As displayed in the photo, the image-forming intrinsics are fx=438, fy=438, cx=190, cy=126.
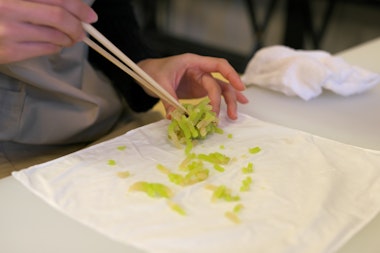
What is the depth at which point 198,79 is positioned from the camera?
2.27 ft

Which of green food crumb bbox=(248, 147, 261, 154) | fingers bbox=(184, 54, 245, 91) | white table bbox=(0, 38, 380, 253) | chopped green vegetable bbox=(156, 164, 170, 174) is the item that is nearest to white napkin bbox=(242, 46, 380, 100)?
white table bbox=(0, 38, 380, 253)

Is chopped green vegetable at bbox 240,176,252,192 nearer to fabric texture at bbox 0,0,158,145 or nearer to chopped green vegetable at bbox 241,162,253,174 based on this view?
chopped green vegetable at bbox 241,162,253,174

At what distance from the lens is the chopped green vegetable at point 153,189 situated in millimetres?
448

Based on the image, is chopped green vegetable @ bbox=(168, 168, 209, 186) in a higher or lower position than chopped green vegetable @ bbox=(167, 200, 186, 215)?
lower

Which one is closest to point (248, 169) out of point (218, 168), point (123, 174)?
point (218, 168)

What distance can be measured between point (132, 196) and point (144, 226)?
0.17 feet

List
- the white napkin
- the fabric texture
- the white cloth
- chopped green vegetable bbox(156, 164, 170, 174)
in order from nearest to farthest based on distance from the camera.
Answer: the white cloth
chopped green vegetable bbox(156, 164, 170, 174)
the fabric texture
the white napkin

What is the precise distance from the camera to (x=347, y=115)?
0.72 metres

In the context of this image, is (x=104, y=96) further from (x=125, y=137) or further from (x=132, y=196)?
(x=132, y=196)

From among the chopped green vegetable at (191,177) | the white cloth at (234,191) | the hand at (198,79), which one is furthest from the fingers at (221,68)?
the chopped green vegetable at (191,177)

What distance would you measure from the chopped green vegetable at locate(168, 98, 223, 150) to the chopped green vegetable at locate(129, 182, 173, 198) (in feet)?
0.32

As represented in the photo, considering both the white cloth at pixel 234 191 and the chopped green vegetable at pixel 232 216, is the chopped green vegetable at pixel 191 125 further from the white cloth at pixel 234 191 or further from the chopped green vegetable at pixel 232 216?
the chopped green vegetable at pixel 232 216

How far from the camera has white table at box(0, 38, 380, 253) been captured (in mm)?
396

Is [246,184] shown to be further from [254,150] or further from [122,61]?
[122,61]
